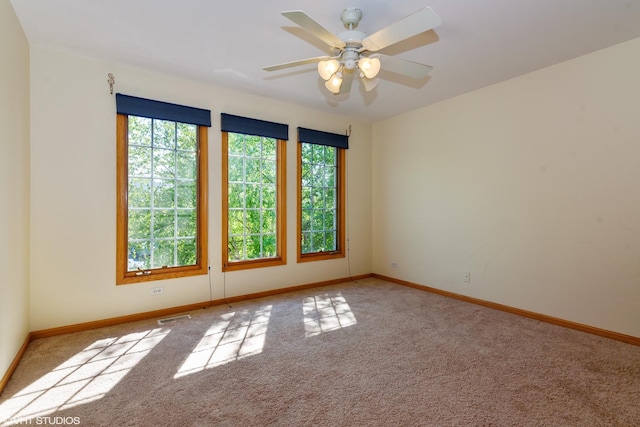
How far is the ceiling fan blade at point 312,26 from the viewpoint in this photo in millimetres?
1807

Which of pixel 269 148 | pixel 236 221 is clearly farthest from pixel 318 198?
pixel 236 221

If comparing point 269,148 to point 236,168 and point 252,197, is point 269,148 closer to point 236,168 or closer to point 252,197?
point 236,168

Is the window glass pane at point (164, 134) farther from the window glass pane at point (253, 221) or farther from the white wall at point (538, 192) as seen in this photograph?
the white wall at point (538, 192)

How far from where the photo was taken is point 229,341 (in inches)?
112

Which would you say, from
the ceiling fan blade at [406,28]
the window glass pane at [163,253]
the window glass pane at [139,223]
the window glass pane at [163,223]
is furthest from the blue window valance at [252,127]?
the ceiling fan blade at [406,28]

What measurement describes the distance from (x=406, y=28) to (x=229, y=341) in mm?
2818

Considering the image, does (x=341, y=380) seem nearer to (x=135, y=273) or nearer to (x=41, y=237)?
(x=135, y=273)

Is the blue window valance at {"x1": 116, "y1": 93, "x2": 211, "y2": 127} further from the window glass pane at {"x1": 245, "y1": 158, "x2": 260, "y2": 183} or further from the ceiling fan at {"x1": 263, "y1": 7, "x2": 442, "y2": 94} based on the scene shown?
the ceiling fan at {"x1": 263, "y1": 7, "x2": 442, "y2": 94}

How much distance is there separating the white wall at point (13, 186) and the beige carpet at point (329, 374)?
342mm

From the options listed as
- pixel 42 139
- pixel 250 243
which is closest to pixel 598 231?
pixel 250 243

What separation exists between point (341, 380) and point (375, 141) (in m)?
4.11

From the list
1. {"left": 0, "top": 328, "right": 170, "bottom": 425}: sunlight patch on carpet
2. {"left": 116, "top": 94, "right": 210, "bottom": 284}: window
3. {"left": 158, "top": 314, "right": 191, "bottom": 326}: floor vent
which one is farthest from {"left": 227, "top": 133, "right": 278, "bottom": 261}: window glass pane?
{"left": 0, "top": 328, "right": 170, "bottom": 425}: sunlight patch on carpet

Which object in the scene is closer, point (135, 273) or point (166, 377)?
point (166, 377)

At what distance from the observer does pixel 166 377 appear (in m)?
2.24
